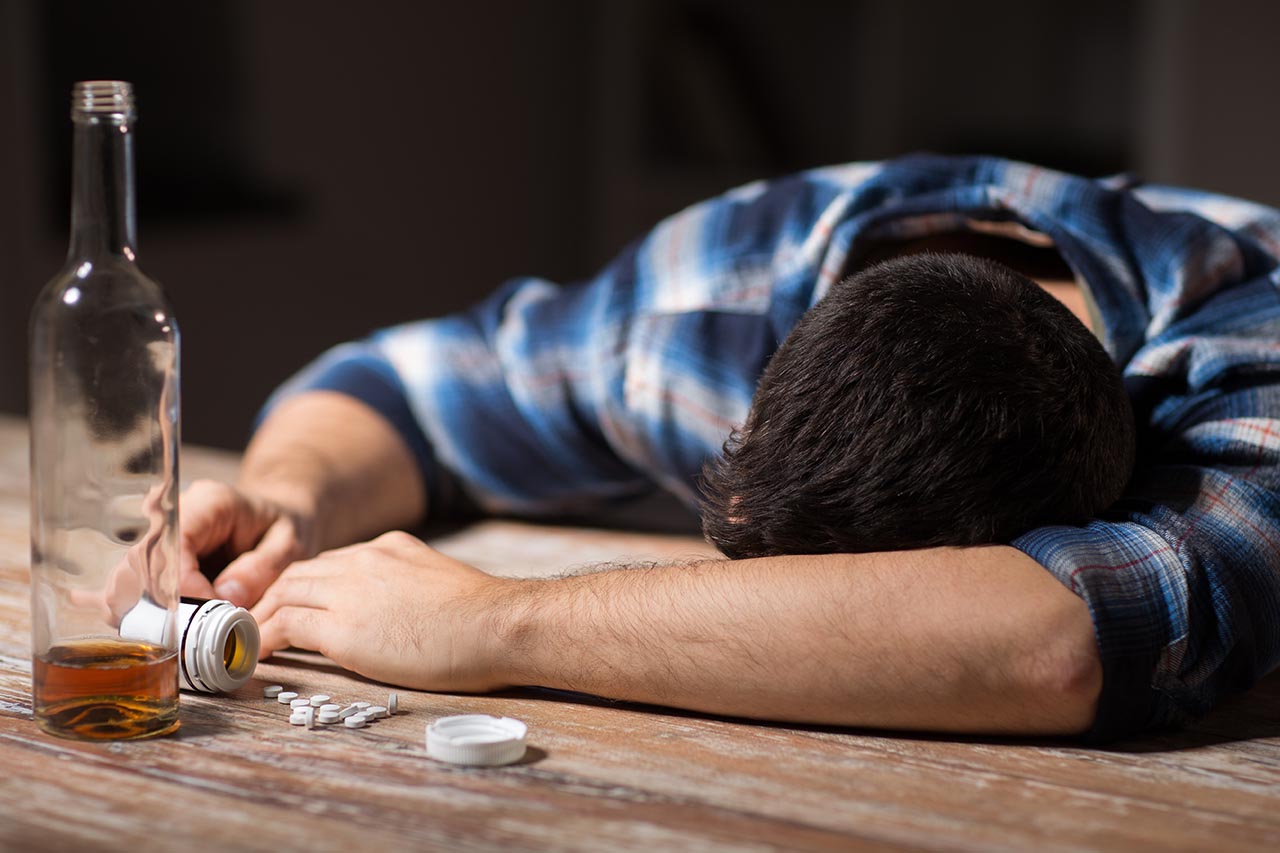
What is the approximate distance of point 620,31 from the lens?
183 inches

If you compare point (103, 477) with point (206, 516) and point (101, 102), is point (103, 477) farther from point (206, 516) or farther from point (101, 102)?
point (206, 516)

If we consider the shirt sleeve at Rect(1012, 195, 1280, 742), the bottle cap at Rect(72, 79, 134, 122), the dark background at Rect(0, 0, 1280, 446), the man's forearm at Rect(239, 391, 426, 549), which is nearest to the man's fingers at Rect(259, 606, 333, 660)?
the man's forearm at Rect(239, 391, 426, 549)

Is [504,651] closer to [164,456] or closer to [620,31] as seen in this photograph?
[164,456]

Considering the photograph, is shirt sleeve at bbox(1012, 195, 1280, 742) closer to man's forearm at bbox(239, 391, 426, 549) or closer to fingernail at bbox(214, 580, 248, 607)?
fingernail at bbox(214, 580, 248, 607)

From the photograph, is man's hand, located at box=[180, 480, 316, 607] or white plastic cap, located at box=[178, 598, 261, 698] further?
man's hand, located at box=[180, 480, 316, 607]

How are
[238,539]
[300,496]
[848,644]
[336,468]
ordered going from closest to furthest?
[848,644]
[238,539]
[300,496]
[336,468]

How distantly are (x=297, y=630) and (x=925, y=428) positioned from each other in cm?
50

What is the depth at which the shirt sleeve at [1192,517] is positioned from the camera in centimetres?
93

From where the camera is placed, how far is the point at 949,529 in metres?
0.98

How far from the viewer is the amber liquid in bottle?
2.78ft

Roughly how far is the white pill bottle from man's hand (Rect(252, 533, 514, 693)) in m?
0.07

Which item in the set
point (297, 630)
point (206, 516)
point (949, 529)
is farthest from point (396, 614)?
point (949, 529)

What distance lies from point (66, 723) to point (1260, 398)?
0.95 metres

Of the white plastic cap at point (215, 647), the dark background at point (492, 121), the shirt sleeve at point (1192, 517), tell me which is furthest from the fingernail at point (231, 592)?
the dark background at point (492, 121)
